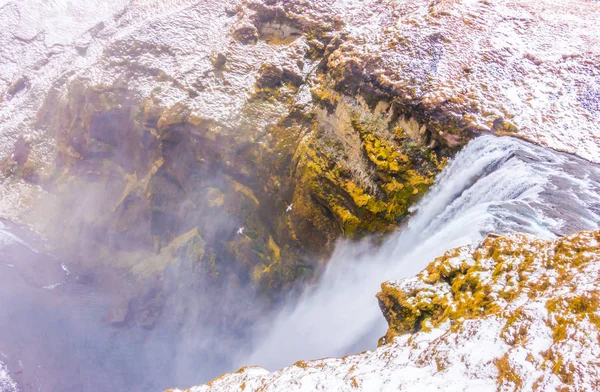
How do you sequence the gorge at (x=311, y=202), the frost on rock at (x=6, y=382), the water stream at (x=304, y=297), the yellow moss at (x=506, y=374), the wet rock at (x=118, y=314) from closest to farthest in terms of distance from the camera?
the yellow moss at (x=506, y=374), the gorge at (x=311, y=202), the water stream at (x=304, y=297), the frost on rock at (x=6, y=382), the wet rock at (x=118, y=314)

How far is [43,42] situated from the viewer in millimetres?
27469

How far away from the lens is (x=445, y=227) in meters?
10.2

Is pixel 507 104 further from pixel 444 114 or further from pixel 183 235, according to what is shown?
pixel 183 235

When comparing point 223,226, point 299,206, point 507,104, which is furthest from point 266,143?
point 507,104

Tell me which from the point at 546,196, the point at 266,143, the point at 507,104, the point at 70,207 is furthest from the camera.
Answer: the point at 70,207

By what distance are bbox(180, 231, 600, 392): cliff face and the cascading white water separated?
215 centimetres

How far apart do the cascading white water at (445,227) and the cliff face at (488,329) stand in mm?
2148

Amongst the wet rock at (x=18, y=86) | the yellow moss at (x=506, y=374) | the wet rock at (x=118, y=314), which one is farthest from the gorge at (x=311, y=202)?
the wet rock at (x=18, y=86)

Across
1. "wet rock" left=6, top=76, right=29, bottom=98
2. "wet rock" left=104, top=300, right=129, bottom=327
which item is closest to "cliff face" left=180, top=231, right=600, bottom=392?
"wet rock" left=104, top=300, right=129, bottom=327

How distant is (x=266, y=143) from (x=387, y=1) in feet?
27.2

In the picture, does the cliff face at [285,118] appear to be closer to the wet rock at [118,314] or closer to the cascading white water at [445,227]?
the cascading white water at [445,227]

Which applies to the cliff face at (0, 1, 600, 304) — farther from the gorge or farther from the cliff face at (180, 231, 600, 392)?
the cliff face at (180, 231, 600, 392)

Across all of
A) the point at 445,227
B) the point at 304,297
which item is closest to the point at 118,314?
the point at 304,297

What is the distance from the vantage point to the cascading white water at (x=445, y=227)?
25.9 ft
